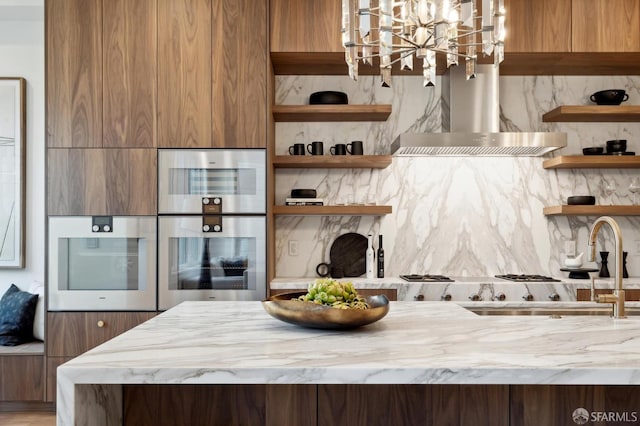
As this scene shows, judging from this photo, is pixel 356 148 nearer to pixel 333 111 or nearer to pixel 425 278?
pixel 333 111

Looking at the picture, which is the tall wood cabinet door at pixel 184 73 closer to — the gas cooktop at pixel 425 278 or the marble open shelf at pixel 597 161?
the gas cooktop at pixel 425 278

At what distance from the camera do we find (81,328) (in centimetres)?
327

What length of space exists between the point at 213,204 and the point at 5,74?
7.07 feet

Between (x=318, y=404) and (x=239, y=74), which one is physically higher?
(x=239, y=74)

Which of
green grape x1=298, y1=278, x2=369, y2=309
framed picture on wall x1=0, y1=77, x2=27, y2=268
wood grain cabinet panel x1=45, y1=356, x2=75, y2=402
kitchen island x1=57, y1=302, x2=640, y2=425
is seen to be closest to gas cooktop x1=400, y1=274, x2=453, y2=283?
kitchen island x1=57, y1=302, x2=640, y2=425

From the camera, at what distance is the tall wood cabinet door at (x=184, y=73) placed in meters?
3.31

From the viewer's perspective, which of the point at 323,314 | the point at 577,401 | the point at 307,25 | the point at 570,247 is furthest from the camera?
the point at 570,247

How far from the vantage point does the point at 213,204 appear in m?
3.31

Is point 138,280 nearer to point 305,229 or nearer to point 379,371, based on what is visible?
point 305,229

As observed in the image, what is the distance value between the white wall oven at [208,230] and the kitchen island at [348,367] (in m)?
1.44

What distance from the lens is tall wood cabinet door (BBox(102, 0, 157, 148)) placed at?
3307 mm

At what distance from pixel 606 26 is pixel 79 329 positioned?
13.0ft

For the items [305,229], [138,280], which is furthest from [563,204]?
[138,280]

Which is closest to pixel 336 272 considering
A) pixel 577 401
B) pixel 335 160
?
pixel 335 160
